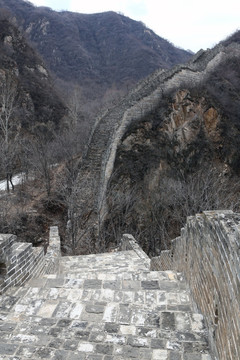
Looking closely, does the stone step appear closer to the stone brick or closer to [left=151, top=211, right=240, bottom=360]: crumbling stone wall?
the stone brick

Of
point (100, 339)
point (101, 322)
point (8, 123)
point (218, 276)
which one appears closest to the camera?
point (218, 276)

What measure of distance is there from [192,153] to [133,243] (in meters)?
9.26

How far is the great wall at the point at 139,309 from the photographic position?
247 centimetres

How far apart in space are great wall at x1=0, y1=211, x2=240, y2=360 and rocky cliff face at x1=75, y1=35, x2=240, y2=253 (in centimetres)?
877

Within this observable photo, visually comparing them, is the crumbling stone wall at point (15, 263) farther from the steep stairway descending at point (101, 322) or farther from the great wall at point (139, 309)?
the steep stairway descending at point (101, 322)

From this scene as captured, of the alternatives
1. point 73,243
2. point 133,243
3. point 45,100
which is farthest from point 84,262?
point 45,100

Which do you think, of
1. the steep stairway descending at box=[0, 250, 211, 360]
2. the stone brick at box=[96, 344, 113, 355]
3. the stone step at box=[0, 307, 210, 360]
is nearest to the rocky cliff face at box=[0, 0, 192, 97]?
the steep stairway descending at box=[0, 250, 211, 360]

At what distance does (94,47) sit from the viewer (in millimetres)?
70438

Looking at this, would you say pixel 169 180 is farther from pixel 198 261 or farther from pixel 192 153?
pixel 198 261

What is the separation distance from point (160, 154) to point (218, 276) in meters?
13.9

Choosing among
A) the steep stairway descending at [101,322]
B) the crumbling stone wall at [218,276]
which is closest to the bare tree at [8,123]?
the steep stairway descending at [101,322]

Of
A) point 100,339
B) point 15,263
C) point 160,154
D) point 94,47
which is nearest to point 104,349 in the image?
point 100,339

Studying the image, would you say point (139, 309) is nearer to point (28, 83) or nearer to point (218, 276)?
point (218, 276)

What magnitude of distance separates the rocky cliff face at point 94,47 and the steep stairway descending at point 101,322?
51684 millimetres
